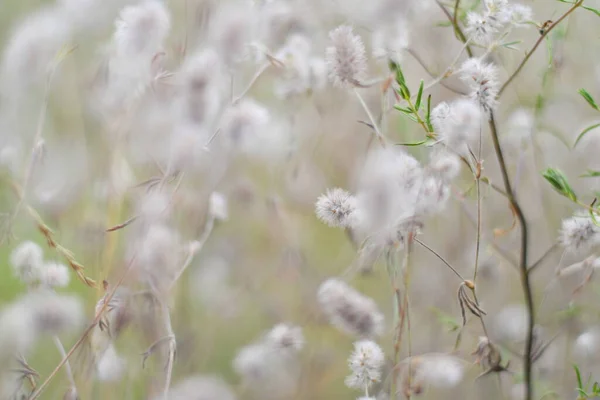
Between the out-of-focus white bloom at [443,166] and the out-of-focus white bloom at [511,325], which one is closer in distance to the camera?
the out-of-focus white bloom at [443,166]

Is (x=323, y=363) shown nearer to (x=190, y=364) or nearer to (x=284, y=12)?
(x=190, y=364)

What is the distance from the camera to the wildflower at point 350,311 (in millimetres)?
446

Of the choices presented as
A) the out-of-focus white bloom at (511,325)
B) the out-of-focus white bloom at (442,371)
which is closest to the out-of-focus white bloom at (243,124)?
the out-of-focus white bloom at (442,371)

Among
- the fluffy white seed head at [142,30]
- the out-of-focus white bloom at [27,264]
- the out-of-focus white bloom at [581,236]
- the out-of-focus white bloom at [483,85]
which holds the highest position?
the fluffy white seed head at [142,30]

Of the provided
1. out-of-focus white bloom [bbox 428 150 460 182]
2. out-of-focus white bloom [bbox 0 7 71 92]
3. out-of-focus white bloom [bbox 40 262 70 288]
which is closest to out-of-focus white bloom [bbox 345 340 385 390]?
out-of-focus white bloom [bbox 428 150 460 182]

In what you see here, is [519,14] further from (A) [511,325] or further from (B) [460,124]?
(A) [511,325]

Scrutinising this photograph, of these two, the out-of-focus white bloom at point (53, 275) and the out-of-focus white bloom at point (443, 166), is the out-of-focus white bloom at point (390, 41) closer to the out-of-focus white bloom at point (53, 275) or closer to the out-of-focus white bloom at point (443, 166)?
the out-of-focus white bloom at point (443, 166)

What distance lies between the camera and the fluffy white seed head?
527 mm

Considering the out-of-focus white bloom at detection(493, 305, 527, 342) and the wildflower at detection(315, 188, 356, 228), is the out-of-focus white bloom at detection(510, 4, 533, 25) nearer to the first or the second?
the wildflower at detection(315, 188, 356, 228)

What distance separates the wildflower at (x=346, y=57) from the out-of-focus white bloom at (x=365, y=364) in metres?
0.20

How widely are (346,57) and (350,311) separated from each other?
0.19 metres

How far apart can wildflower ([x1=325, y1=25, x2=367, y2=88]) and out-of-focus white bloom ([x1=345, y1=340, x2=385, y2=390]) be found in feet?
0.66

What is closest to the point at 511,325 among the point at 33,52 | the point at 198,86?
the point at 198,86

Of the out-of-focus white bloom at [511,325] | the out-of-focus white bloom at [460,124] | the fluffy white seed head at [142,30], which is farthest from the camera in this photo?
the out-of-focus white bloom at [511,325]
